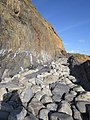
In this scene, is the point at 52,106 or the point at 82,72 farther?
the point at 82,72

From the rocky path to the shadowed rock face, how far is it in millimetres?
1598

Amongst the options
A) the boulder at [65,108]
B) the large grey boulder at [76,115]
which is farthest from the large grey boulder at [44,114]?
the large grey boulder at [76,115]

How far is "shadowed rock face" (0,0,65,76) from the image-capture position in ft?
60.4

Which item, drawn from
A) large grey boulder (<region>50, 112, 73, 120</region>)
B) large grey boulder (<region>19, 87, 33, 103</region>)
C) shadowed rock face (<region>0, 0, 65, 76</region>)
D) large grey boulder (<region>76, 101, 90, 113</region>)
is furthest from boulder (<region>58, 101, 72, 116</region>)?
shadowed rock face (<region>0, 0, 65, 76</region>)

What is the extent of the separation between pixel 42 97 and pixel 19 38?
22.1 feet

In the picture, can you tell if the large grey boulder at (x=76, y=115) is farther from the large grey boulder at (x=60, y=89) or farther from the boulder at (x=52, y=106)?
the large grey boulder at (x=60, y=89)

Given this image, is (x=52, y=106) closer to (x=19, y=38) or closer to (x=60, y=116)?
(x=60, y=116)

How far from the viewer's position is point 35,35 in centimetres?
2033

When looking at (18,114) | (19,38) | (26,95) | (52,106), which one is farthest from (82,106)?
(19,38)

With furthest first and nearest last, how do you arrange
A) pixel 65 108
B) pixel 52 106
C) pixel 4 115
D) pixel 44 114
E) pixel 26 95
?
pixel 26 95 → pixel 52 106 → pixel 65 108 → pixel 4 115 → pixel 44 114

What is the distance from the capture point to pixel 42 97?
44.5ft

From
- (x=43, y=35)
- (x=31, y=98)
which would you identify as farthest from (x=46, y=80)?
(x=43, y=35)

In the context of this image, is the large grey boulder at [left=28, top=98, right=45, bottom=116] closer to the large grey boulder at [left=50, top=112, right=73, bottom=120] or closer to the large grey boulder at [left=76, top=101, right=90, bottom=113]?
the large grey boulder at [left=50, top=112, right=73, bottom=120]

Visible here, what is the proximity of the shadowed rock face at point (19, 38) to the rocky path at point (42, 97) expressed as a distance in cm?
160
